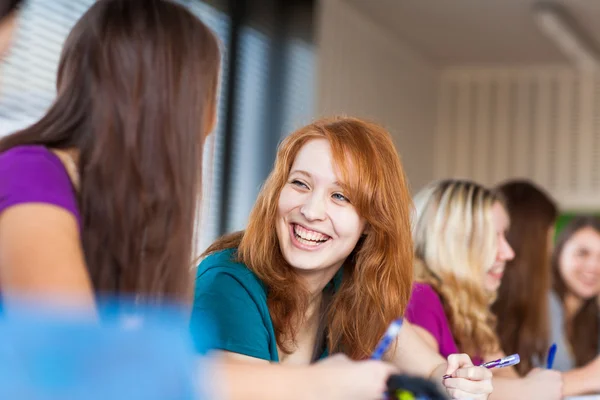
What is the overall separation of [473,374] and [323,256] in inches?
13.6

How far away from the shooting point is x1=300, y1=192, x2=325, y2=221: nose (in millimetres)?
1593

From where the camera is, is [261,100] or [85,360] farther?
[261,100]

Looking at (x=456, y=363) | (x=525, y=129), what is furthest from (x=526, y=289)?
(x=525, y=129)

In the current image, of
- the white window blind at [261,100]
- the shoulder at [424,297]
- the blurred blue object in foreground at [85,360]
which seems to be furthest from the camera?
the white window blind at [261,100]

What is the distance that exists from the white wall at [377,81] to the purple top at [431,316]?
2.41 meters

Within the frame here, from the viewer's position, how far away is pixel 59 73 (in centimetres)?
115

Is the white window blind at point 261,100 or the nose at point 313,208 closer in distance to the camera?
the nose at point 313,208

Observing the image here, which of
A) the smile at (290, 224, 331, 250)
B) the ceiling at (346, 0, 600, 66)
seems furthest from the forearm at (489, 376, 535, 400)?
the ceiling at (346, 0, 600, 66)

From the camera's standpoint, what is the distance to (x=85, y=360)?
62cm

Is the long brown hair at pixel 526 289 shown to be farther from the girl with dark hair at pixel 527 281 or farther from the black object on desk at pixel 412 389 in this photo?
the black object on desk at pixel 412 389

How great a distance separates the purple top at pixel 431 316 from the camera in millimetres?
2098

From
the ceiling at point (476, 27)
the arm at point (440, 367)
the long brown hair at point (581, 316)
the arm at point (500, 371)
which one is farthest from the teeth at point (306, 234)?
the ceiling at point (476, 27)

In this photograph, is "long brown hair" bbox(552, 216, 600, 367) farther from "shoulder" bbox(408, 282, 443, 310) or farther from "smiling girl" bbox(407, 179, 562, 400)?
"shoulder" bbox(408, 282, 443, 310)

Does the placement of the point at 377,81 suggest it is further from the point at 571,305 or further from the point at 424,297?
the point at 424,297
